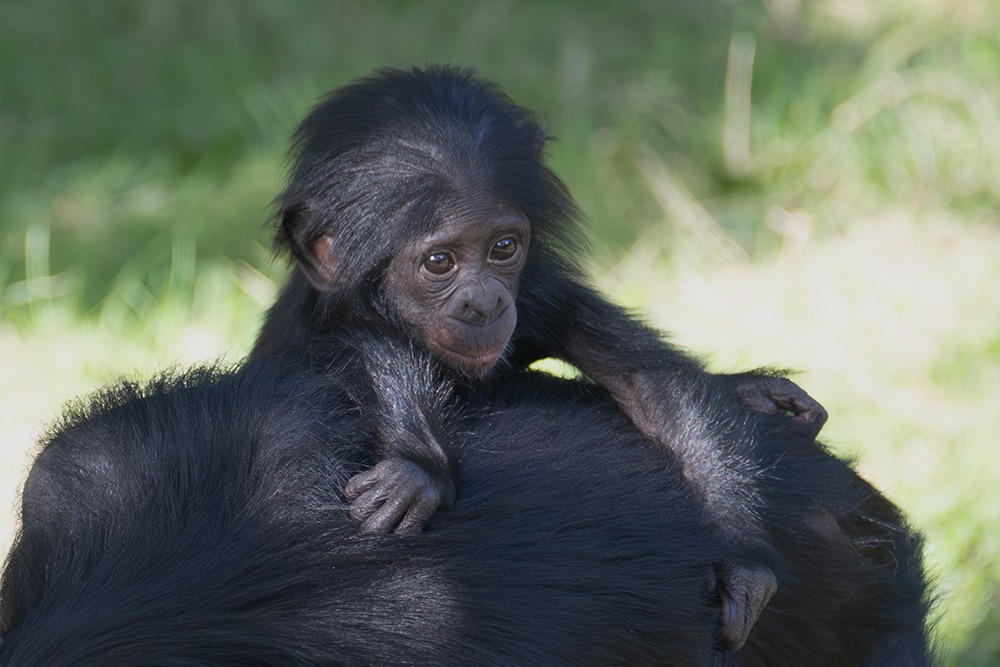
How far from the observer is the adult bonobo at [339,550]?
2598 mm

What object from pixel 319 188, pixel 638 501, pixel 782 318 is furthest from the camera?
pixel 782 318

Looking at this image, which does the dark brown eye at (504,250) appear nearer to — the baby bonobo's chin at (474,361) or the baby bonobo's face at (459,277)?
the baby bonobo's face at (459,277)

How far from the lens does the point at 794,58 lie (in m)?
10.3

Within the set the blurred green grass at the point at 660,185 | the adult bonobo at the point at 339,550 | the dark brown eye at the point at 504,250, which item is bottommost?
the adult bonobo at the point at 339,550

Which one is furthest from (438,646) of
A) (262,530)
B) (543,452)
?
(543,452)

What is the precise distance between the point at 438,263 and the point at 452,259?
1.9 inches

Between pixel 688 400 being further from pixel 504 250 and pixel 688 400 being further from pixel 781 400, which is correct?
pixel 504 250

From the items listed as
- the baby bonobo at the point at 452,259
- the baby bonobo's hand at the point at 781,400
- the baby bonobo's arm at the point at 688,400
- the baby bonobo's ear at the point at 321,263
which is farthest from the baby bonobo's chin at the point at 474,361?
the baby bonobo's hand at the point at 781,400

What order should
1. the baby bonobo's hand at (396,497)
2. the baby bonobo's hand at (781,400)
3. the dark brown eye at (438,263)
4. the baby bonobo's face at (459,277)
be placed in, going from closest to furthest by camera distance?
1. the baby bonobo's hand at (396,497)
2. the baby bonobo's hand at (781,400)
3. the baby bonobo's face at (459,277)
4. the dark brown eye at (438,263)

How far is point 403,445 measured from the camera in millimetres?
3148

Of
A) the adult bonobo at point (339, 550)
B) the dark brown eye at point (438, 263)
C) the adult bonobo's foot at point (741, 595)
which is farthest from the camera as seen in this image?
the dark brown eye at point (438, 263)

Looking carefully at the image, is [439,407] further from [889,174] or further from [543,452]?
[889,174]

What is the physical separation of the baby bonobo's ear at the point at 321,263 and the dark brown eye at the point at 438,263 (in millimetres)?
285

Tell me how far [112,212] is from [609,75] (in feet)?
13.3
